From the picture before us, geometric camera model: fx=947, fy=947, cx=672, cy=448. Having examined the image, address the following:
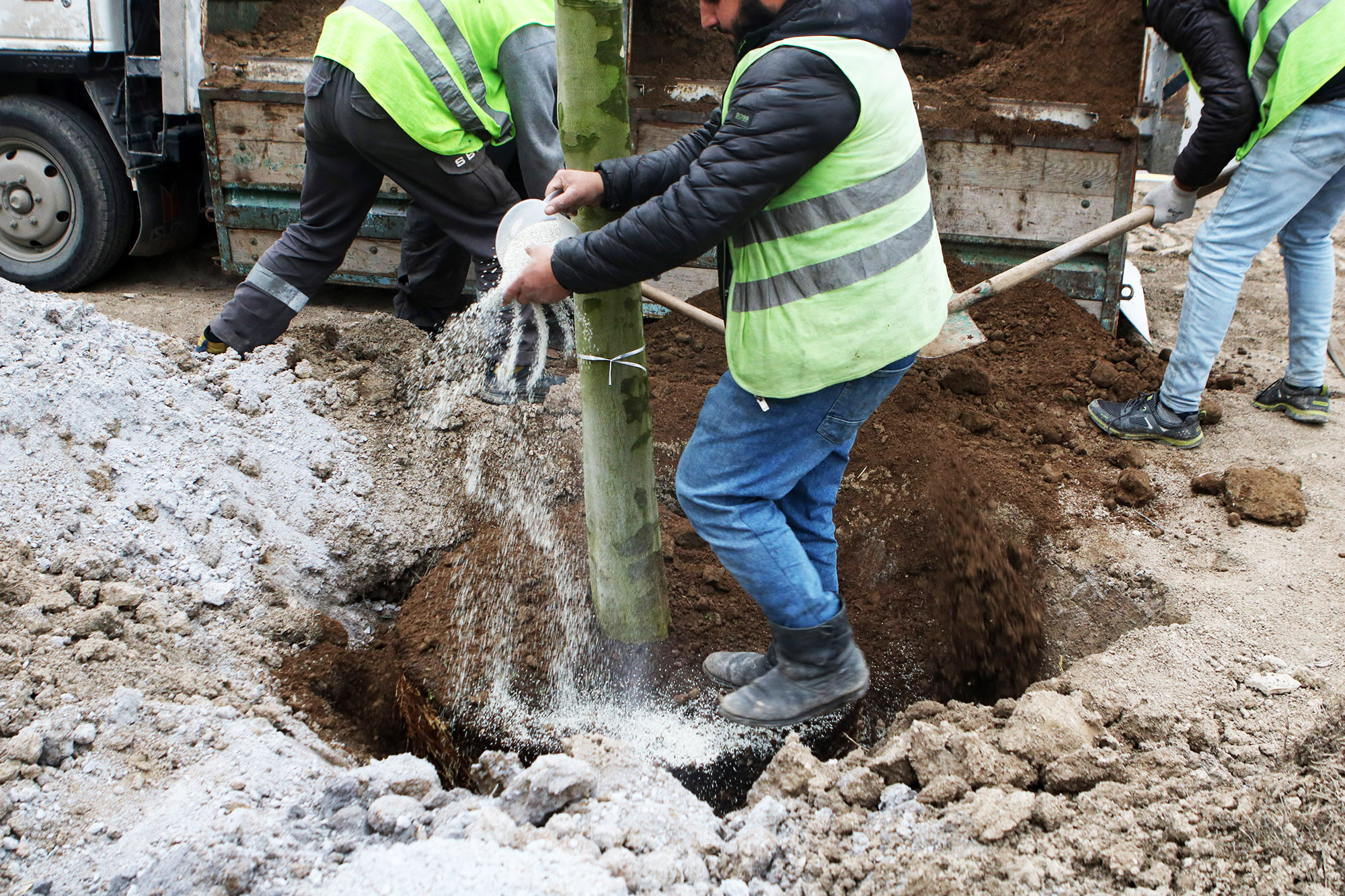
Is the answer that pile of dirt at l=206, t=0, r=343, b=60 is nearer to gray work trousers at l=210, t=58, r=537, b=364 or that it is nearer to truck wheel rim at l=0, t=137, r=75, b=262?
truck wheel rim at l=0, t=137, r=75, b=262

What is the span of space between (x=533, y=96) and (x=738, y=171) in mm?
1648

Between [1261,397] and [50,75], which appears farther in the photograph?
[50,75]

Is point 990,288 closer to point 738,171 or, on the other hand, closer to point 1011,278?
point 1011,278

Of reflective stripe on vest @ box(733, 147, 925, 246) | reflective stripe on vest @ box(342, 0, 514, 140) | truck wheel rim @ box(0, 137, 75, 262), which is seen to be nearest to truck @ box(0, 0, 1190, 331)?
truck wheel rim @ box(0, 137, 75, 262)

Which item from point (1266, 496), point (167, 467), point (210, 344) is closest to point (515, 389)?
point (210, 344)

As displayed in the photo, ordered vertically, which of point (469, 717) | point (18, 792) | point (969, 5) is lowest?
point (469, 717)

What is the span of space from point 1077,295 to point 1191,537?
1499mm

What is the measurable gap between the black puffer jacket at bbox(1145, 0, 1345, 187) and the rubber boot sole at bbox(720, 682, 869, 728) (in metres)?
2.22

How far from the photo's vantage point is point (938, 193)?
13.3 ft

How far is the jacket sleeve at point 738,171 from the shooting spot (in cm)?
174

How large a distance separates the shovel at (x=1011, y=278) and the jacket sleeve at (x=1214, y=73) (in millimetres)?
177

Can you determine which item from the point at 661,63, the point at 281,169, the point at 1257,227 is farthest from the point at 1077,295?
the point at 281,169

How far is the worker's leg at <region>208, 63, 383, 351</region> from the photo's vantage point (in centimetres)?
344

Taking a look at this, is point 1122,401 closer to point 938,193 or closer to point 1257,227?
point 1257,227
